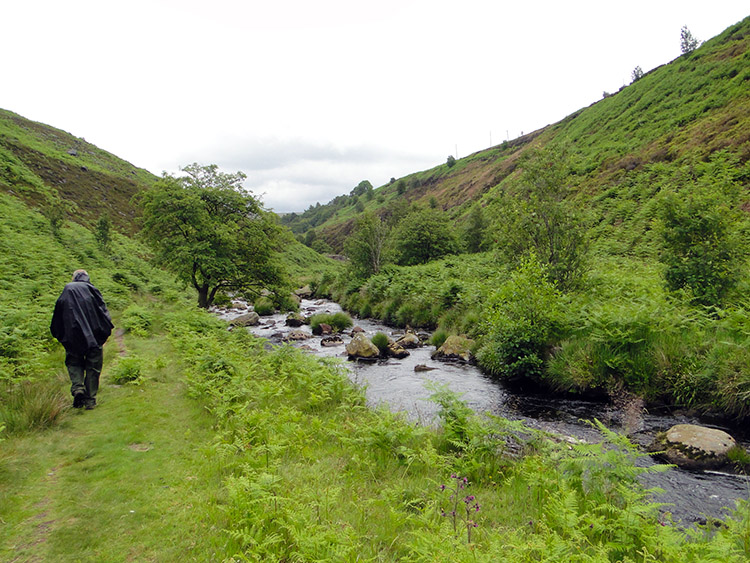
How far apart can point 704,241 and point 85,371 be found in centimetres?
1694

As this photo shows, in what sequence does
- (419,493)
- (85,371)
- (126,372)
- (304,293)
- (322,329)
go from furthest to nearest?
(304,293) < (322,329) < (126,372) < (85,371) < (419,493)

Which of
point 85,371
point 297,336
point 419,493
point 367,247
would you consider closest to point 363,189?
point 367,247

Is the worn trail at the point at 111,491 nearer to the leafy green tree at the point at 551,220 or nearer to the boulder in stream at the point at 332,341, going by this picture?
the boulder in stream at the point at 332,341

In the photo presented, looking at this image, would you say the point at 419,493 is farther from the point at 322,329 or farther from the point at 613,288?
the point at 322,329

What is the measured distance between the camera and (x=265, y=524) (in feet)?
13.6

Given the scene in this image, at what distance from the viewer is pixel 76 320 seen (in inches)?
278

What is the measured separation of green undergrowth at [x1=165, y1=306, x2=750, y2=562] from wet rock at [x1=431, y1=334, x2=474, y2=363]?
24.4ft

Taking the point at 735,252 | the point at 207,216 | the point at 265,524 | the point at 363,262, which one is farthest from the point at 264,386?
the point at 363,262

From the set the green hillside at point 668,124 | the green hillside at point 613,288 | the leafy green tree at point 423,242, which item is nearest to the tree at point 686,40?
the green hillside at point 668,124

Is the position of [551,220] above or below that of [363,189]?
below

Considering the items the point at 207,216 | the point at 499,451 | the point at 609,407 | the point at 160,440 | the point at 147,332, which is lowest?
the point at 609,407

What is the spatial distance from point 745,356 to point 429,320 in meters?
15.1

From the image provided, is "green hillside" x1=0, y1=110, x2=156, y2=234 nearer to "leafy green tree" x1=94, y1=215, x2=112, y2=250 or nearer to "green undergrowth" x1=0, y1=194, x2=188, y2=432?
"leafy green tree" x1=94, y1=215, x2=112, y2=250

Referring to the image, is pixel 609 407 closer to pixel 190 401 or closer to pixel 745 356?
pixel 745 356
